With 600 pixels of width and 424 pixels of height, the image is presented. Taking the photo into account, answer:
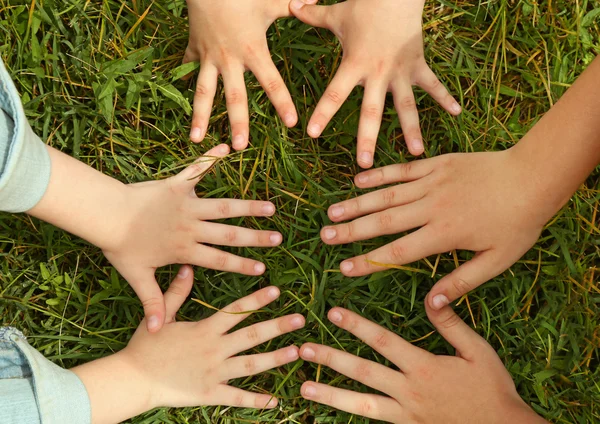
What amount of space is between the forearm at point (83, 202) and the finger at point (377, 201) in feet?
2.27

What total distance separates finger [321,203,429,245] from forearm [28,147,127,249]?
674mm

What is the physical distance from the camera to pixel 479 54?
2.38 m

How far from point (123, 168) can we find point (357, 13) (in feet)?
3.08

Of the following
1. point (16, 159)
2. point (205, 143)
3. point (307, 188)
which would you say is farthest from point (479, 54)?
point (16, 159)

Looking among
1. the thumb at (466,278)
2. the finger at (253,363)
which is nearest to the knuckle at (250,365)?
the finger at (253,363)

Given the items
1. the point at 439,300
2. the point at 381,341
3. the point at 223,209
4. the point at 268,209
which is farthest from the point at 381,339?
the point at 223,209

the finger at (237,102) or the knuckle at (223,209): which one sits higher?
the finger at (237,102)

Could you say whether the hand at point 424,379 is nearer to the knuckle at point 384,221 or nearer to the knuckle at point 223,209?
the knuckle at point 384,221

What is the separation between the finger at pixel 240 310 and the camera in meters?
2.27

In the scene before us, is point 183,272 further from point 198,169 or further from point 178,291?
point 198,169

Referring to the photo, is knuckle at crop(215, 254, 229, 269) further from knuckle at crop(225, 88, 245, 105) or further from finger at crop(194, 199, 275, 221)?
knuckle at crop(225, 88, 245, 105)

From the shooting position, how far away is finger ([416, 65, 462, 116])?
2.24 metres

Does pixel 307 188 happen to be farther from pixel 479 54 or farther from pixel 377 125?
pixel 479 54

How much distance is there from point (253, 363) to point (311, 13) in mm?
→ 1170
